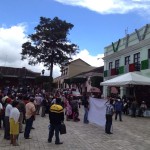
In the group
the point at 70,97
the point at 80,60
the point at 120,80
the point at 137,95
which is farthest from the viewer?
the point at 80,60

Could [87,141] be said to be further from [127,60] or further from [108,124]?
[127,60]

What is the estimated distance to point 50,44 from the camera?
195 ft

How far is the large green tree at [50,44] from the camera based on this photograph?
59.4 metres

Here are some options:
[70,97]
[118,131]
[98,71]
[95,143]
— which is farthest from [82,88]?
[95,143]

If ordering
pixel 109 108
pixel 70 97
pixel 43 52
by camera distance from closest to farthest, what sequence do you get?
pixel 109 108
pixel 70 97
pixel 43 52

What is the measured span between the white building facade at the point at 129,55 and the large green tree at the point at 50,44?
46.1 ft

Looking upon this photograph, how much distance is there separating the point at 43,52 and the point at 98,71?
10.1 meters

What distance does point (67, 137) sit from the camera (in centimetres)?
1429

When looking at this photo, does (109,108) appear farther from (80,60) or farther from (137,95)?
(80,60)

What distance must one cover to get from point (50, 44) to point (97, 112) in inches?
1636

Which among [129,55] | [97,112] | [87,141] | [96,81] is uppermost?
[129,55]

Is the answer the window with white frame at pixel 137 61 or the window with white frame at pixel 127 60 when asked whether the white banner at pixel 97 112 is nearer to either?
the window with white frame at pixel 137 61

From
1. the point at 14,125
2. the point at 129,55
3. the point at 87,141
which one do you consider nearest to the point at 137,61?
the point at 129,55

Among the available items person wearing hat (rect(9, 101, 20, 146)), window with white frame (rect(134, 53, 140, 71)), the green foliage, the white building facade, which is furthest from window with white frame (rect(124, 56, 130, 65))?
person wearing hat (rect(9, 101, 20, 146))
